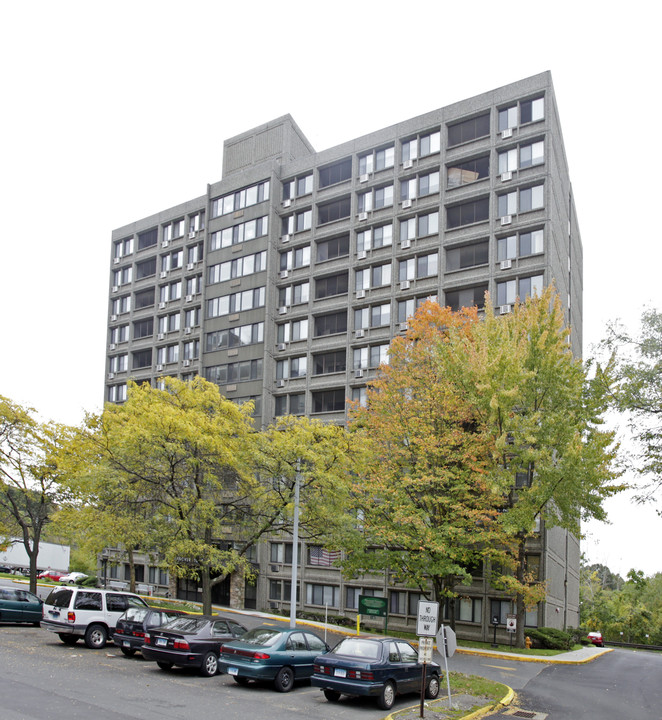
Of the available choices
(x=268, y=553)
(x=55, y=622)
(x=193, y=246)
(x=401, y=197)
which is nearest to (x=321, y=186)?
(x=401, y=197)

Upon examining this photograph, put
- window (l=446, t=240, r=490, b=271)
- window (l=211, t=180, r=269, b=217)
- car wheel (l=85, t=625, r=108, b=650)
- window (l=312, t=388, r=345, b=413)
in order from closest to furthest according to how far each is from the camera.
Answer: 1. car wheel (l=85, t=625, r=108, b=650)
2. window (l=446, t=240, r=490, b=271)
3. window (l=312, t=388, r=345, b=413)
4. window (l=211, t=180, r=269, b=217)

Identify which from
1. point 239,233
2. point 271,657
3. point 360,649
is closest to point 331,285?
point 239,233

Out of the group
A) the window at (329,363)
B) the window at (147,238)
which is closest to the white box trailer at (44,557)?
the window at (147,238)

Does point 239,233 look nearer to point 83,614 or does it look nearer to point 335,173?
point 335,173

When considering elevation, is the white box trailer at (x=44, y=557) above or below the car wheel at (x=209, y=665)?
below

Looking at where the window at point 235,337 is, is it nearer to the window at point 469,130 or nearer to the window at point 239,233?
the window at point 239,233

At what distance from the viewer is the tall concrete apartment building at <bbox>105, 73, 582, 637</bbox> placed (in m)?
42.1

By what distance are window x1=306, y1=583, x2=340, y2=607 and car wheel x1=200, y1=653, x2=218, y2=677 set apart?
87.8 feet

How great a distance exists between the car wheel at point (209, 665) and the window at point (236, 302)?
3581cm

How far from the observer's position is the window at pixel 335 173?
51.5 meters

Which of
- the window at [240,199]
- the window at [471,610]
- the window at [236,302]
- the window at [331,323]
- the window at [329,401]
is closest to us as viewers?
the window at [471,610]

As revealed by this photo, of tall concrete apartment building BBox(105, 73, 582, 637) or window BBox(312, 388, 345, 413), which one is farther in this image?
window BBox(312, 388, 345, 413)

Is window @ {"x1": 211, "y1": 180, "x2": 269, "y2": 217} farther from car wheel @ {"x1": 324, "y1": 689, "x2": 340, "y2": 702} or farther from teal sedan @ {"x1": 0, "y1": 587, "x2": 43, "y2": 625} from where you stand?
car wheel @ {"x1": 324, "y1": 689, "x2": 340, "y2": 702}

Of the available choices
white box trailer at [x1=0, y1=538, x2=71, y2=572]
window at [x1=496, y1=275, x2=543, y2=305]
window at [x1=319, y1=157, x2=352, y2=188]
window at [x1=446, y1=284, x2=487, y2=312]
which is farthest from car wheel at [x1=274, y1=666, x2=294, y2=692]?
white box trailer at [x1=0, y1=538, x2=71, y2=572]
